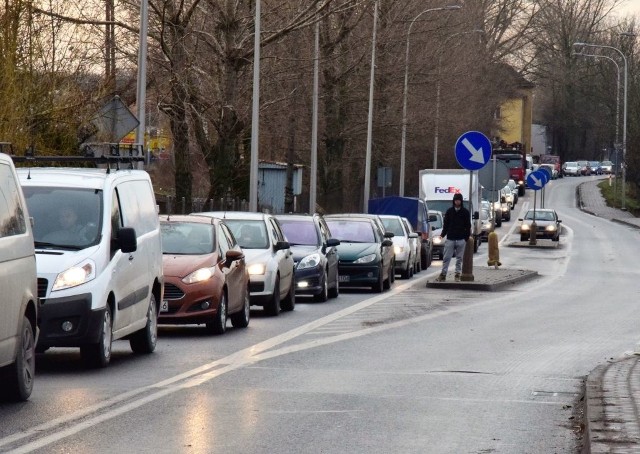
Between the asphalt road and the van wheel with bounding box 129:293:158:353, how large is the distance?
0.54ft

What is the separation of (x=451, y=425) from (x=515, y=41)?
8228cm

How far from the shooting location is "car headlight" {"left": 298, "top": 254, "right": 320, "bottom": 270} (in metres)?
25.4

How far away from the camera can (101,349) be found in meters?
13.6

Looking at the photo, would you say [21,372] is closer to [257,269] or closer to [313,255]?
[257,269]

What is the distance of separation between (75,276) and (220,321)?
4.94 m

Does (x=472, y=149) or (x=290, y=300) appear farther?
(x=472, y=149)

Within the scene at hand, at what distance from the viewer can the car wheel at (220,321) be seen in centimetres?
1805

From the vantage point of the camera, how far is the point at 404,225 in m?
37.1

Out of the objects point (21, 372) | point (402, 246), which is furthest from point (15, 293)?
point (402, 246)

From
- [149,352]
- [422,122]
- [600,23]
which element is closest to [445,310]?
[149,352]

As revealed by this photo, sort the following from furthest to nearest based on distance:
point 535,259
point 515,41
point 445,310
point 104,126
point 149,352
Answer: point 515,41
point 535,259
point 104,126
point 445,310
point 149,352

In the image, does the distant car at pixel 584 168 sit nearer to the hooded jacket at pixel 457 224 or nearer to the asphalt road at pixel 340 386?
the hooded jacket at pixel 457 224

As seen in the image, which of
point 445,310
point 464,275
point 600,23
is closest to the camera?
point 445,310

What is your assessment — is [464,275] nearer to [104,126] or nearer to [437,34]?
[104,126]
